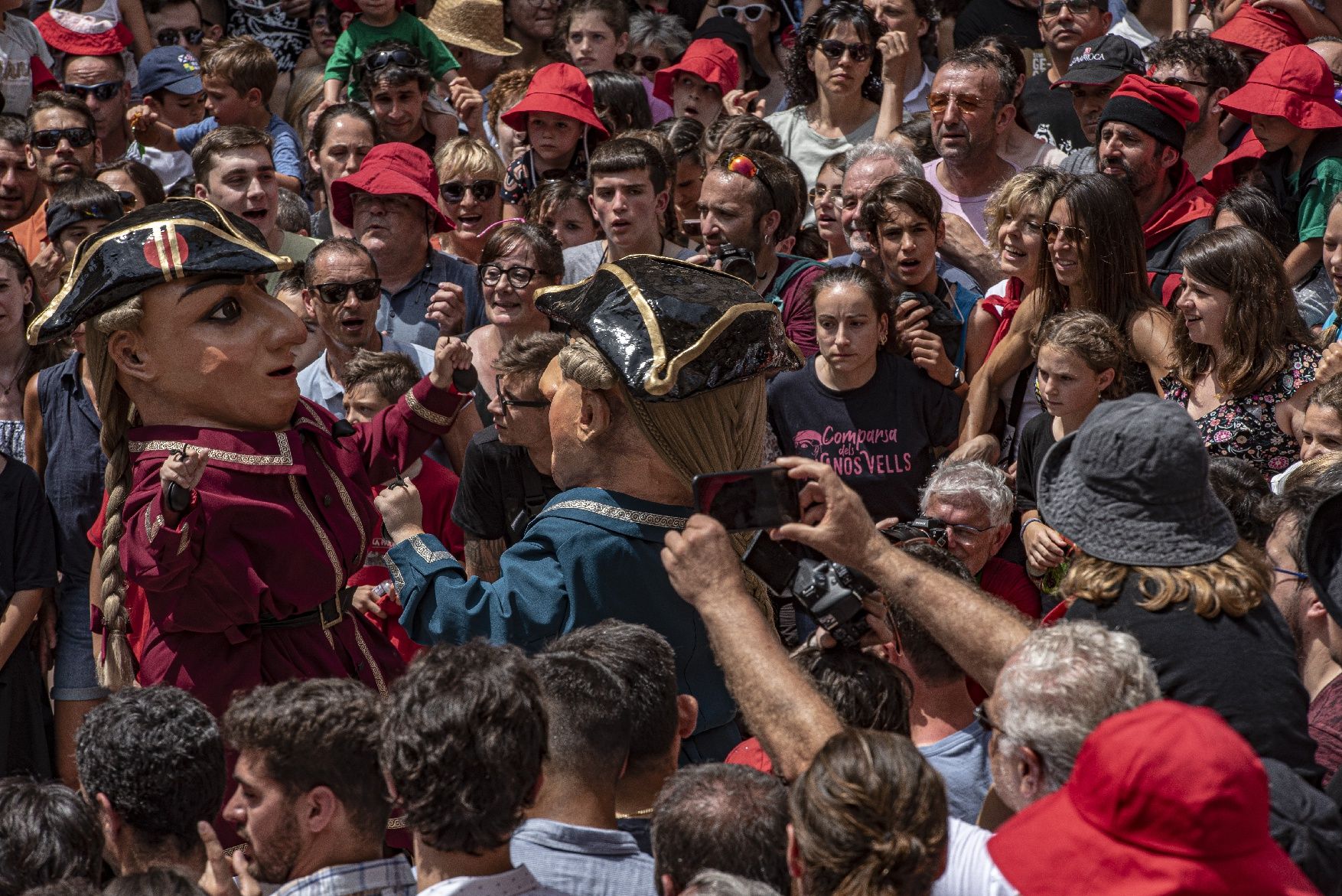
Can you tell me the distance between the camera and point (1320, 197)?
6.16 metres

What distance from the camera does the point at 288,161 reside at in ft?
28.7

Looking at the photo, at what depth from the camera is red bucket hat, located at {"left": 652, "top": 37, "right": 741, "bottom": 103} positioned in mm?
8648

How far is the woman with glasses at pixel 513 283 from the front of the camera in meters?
6.05

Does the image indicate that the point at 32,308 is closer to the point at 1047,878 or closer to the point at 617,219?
the point at 617,219

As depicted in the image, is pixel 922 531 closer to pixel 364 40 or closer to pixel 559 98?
pixel 559 98

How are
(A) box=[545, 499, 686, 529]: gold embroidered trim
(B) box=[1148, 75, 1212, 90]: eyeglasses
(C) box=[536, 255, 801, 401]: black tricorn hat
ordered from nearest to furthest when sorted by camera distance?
(C) box=[536, 255, 801, 401]: black tricorn hat < (A) box=[545, 499, 686, 529]: gold embroidered trim < (B) box=[1148, 75, 1212, 90]: eyeglasses

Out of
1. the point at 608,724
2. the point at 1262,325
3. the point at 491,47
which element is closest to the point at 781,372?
the point at 1262,325

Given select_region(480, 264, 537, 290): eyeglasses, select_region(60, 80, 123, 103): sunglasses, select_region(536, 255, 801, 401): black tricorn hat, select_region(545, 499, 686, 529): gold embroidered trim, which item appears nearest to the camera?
select_region(536, 255, 801, 401): black tricorn hat

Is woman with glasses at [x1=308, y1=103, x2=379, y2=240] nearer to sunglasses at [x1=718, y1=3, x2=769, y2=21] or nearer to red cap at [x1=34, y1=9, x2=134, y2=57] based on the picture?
red cap at [x1=34, y1=9, x2=134, y2=57]

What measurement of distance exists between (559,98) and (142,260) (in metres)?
3.96

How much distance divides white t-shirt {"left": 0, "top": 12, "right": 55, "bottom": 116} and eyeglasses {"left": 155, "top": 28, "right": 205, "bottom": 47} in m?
1.01

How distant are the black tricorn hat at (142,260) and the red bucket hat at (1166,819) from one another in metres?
2.55

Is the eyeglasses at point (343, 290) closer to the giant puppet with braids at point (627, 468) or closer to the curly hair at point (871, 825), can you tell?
the giant puppet with braids at point (627, 468)

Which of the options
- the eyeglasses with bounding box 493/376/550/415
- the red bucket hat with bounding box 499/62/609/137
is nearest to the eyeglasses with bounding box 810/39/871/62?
the red bucket hat with bounding box 499/62/609/137
